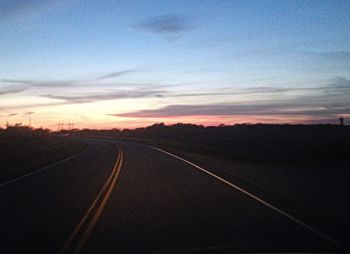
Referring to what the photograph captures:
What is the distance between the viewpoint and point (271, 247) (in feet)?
31.8

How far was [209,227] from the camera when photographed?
40.1ft

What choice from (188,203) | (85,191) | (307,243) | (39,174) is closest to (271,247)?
(307,243)

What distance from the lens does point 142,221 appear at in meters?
13.1

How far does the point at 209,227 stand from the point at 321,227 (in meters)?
2.24

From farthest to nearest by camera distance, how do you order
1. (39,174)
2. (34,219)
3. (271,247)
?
(39,174)
(34,219)
(271,247)

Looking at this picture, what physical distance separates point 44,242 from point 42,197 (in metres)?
7.54

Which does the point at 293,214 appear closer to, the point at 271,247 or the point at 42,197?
the point at 271,247

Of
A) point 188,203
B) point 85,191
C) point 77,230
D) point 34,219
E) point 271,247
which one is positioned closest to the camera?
point 271,247

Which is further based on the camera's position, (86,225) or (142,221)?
(142,221)

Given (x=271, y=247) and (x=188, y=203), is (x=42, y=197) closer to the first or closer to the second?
(x=188, y=203)

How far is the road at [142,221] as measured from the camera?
1016 centimetres

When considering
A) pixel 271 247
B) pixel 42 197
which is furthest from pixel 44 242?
pixel 42 197

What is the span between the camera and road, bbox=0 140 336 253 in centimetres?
1016

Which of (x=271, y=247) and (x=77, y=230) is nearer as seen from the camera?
(x=271, y=247)
